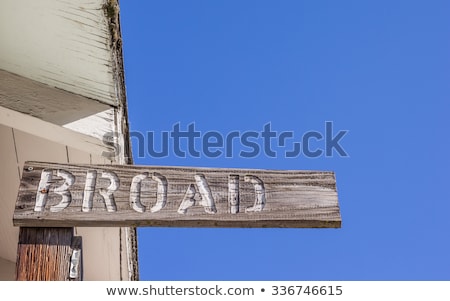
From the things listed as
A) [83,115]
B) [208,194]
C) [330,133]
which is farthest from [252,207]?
[330,133]

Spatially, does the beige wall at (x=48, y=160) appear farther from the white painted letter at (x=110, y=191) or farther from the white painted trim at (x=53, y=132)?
the white painted letter at (x=110, y=191)

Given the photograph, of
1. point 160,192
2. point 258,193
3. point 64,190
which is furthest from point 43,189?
point 258,193

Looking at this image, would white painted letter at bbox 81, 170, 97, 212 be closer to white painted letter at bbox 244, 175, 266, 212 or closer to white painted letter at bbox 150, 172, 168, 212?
white painted letter at bbox 150, 172, 168, 212

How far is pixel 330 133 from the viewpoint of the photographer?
3588mm

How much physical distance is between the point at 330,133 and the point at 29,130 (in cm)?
141

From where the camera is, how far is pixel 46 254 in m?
2.05

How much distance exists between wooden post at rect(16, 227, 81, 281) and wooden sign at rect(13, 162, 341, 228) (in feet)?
0.11

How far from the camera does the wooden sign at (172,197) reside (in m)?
2.08

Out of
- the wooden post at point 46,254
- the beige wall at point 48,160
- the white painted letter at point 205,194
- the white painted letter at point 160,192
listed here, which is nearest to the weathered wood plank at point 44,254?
the wooden post at point 46,254

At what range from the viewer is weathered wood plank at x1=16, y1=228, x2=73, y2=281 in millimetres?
2014

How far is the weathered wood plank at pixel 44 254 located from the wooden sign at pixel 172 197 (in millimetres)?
32

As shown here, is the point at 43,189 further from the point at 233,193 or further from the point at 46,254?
the point at 233,193

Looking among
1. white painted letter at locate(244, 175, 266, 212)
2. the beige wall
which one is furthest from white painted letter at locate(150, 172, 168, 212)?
the beige wall
